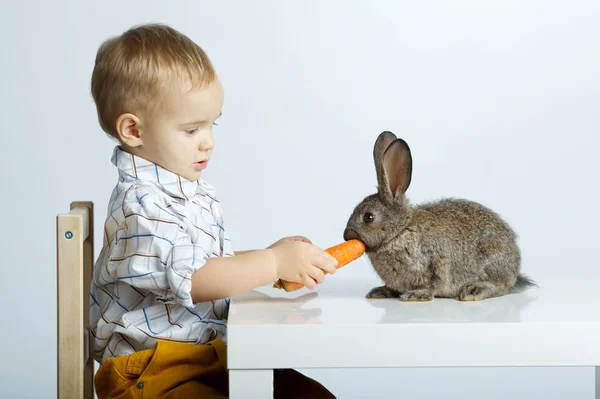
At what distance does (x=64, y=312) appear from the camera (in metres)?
1.73

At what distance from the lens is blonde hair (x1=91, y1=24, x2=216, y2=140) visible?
1911 mm

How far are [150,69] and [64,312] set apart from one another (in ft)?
1.71

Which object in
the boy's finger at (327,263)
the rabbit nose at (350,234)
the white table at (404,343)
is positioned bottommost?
the white table at (404,343)

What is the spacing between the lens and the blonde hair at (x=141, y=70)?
6.27ft

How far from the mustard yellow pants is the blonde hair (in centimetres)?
48

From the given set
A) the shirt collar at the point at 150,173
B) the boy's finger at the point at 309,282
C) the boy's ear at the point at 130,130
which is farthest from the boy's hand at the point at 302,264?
the boy's ear at the point at 130,130

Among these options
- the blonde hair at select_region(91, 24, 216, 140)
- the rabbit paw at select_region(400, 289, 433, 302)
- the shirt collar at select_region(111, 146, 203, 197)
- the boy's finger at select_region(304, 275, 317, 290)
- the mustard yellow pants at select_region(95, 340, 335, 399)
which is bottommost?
the mustard yellow pants at select_region(95, 340, 335, 399)

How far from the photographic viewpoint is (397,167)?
1.85m

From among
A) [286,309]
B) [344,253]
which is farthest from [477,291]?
[286,309]

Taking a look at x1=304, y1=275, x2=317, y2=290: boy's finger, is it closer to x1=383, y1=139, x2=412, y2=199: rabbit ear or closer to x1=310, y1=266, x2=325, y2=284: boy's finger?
x1=310, y1=266, x2=325, y2=284: boy's finger

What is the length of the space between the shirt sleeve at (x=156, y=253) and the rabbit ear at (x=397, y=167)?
1.28 feet

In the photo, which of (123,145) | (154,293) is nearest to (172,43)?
(123,145)

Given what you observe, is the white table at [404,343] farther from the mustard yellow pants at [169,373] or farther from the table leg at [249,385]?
the mustard yellow pants at [169,373]

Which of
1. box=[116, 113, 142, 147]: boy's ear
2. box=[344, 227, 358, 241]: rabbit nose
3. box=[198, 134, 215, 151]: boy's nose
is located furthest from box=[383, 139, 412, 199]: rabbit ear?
box=[116, 113, 142, 147]: boy's ear
